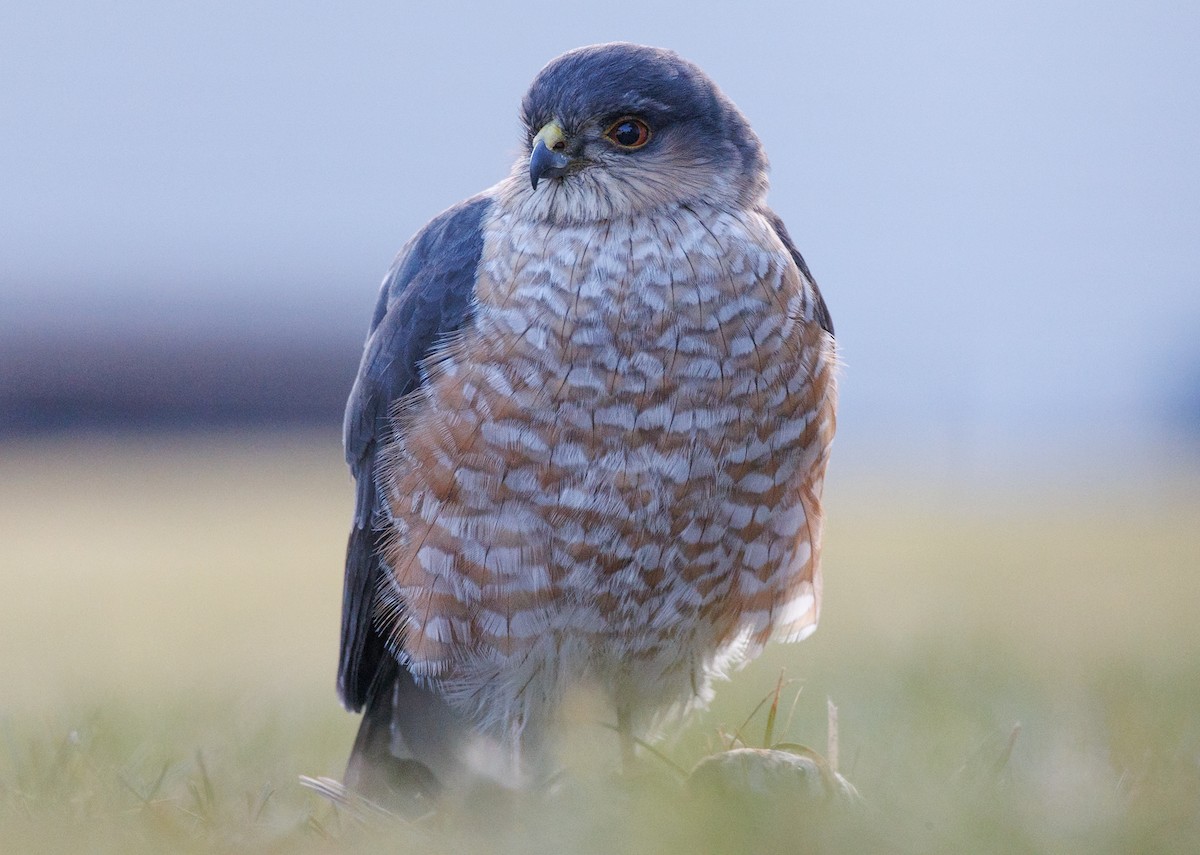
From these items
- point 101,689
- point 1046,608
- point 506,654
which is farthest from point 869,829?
point 1046,608

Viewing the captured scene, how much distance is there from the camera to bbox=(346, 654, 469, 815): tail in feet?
11.7

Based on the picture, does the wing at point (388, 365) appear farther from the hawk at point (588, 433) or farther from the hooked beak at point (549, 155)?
the hooked beak at point (549, 155)

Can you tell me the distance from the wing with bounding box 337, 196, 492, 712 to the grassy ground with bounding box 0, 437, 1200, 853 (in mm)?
369

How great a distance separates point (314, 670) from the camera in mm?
5203

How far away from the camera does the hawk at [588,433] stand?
9.98 feet

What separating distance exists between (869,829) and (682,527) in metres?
1.14

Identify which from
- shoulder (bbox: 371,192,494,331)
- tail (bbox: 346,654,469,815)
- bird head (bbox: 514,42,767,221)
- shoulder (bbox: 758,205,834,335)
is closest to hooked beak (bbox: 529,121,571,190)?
bird head (bbox: 514,42,767,221)

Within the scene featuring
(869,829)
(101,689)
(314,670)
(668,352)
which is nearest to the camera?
(869,829)

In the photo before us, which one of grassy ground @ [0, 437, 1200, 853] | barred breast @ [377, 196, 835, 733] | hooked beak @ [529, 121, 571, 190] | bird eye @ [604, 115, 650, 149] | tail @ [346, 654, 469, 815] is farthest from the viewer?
tail @ [346, 654, 469, 815]

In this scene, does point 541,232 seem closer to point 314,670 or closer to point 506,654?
point 506,654

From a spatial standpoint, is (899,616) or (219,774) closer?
(219,774)

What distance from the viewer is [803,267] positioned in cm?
348

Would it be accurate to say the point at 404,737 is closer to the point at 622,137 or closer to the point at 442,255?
the point at 442,255

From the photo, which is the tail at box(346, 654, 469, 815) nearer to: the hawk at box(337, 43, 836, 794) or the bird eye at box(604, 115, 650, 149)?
the hawk at box(337, 43, 836, 794)
